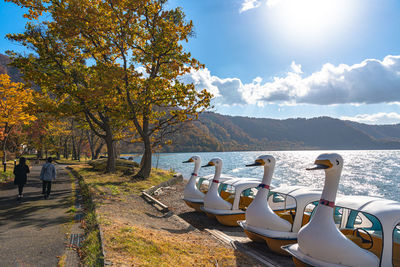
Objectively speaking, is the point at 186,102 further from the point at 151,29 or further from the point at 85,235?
the point at 85,235

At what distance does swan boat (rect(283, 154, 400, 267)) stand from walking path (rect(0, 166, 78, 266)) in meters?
5.18

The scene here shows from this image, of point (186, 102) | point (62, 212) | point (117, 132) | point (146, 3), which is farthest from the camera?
point (117, 132)

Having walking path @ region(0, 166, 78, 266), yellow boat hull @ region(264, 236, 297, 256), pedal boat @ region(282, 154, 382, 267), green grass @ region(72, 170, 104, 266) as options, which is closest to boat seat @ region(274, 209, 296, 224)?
yellow boat hull @ region(264, 236, 297, 256)

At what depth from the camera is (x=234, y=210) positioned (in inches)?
421

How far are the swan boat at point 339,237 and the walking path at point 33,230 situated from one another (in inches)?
204

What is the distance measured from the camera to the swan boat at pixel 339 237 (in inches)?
212

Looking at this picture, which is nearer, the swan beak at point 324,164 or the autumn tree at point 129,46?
the swan beak at point 324,164

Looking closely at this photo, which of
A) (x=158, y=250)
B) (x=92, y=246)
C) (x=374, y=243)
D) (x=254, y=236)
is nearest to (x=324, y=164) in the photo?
(x=374, y=243)

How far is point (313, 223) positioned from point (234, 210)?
17.1 feet

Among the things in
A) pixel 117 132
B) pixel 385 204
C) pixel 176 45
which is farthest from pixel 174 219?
pixel 117 132

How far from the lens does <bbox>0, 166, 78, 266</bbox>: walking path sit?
513 centimetres

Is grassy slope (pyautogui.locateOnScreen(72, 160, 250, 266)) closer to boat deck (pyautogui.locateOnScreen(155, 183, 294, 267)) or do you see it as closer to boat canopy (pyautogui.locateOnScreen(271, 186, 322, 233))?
boat deck (pyautogui.locateOnScreen(155, 183, 294, 267))

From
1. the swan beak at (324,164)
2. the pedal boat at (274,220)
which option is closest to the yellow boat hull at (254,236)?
the pedal boat at (274,220)

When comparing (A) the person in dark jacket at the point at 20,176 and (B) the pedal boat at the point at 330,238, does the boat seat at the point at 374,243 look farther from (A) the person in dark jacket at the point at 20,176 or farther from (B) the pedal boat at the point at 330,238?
(A) the person in dark jacket at the point at 20,176
